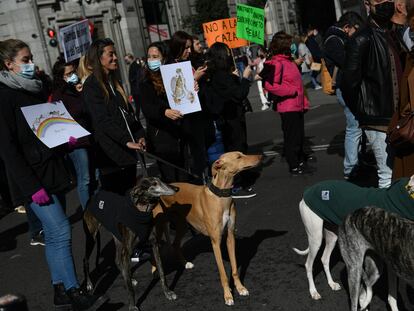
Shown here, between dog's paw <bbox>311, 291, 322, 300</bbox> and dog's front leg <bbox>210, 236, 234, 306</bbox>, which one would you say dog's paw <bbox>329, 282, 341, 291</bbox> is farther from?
dog's front leg <bbox>210, 236, 234, 306</bbox>

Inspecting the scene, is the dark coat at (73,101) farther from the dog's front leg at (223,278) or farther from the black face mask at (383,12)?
the black face mask at (383,12)

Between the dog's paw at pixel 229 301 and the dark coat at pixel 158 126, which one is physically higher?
the dark coat at pixel 158 126

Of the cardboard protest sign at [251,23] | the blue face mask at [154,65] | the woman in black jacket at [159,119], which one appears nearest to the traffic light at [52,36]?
the cardboard protest sign at [251,23]

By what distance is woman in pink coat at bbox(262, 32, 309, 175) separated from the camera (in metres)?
7.03

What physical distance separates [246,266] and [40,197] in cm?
194

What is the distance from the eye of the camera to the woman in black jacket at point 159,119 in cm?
541

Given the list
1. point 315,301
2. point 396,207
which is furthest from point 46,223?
point 396,207

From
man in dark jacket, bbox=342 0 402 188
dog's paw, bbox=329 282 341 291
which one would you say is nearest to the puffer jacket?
man in dark jacket, bbox=342 0 402 188

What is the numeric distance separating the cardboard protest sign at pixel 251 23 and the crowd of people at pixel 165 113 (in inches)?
69.9

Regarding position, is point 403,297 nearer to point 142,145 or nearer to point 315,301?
point 315,301

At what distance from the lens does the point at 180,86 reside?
5.44 m

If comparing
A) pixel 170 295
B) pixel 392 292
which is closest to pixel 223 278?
pixel 170 295

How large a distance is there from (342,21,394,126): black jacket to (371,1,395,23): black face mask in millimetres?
127

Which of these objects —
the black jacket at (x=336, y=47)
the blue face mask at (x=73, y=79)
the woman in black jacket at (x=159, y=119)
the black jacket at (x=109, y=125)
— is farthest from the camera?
the blue face mask at (x=73, y=79)
